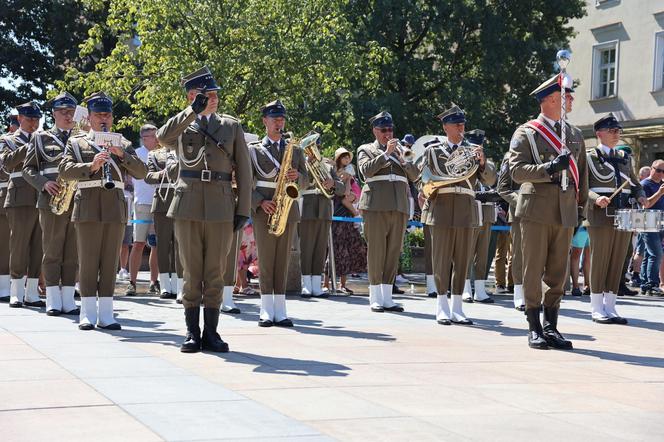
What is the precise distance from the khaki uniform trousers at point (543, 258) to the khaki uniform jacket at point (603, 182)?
256 centimetres

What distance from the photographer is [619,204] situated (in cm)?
1229

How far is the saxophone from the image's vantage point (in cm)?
1105

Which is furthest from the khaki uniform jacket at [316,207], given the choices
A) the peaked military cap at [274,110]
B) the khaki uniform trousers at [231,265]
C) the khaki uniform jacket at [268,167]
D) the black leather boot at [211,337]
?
the black leather boot at [211,337]

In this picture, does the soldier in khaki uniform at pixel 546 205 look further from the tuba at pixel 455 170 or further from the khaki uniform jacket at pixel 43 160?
the khaki uniform jacket at pixel 43 160

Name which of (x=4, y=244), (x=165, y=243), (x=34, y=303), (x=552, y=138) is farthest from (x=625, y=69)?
(x=552, y=138)

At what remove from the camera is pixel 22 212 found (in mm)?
13234

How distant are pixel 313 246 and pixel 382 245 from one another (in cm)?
212

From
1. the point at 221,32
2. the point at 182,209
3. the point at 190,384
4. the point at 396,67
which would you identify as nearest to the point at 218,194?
the point at 182,209

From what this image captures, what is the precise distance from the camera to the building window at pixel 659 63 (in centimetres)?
3550

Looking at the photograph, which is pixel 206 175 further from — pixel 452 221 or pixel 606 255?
pixel 606 255

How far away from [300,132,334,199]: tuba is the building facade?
24.1 meters

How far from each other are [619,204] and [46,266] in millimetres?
6395

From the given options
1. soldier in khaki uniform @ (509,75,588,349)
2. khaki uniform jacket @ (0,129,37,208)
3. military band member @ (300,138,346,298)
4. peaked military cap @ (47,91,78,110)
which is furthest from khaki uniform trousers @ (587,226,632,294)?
khaki uniform jacket @ (0,129,37,208)

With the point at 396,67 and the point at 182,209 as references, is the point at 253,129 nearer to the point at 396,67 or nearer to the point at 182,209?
the point at 396,67
